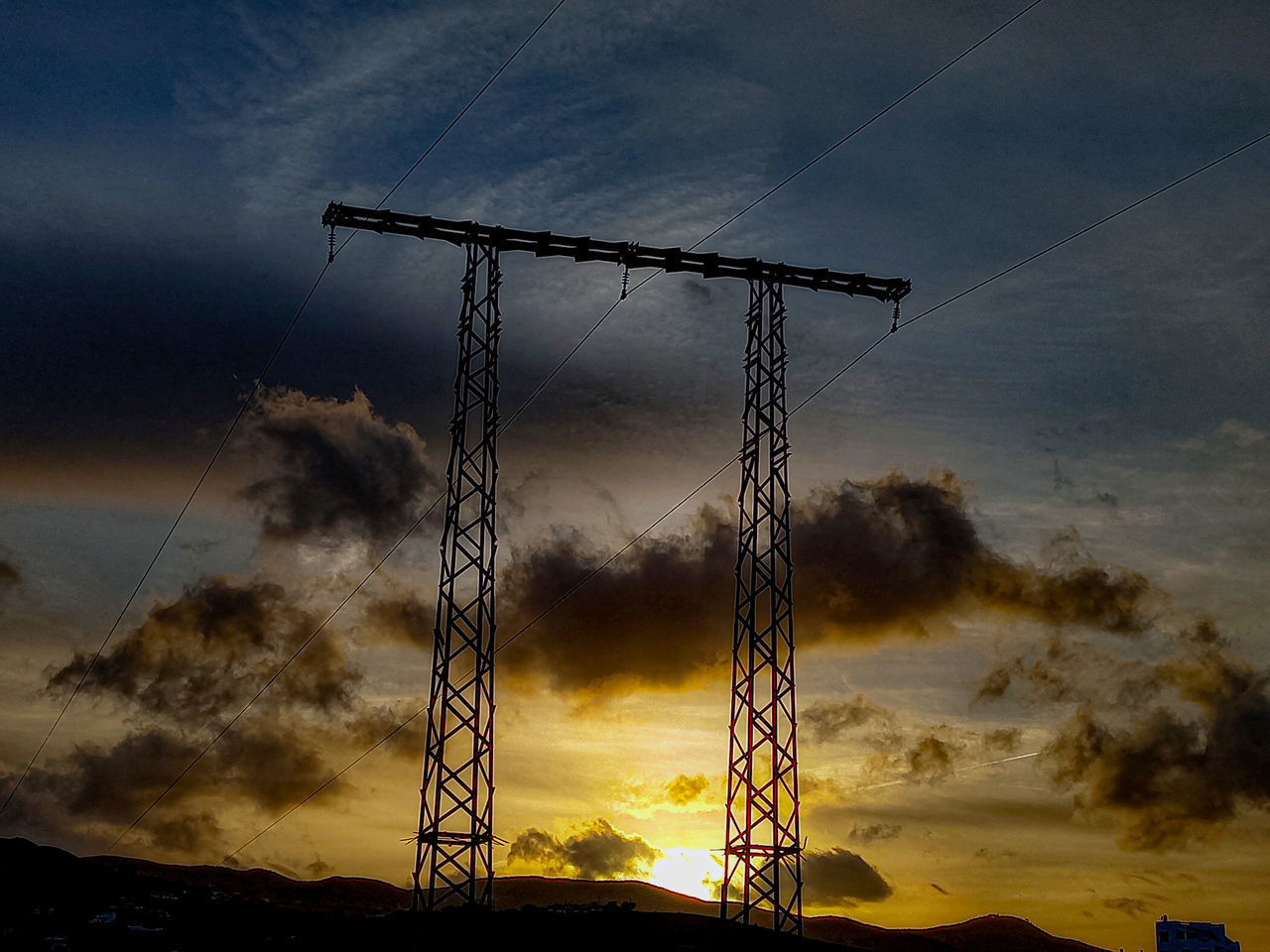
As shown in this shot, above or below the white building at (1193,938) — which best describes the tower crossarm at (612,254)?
above

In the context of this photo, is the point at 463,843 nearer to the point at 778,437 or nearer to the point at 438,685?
the point at 438,685

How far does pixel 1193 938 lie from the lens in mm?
166375

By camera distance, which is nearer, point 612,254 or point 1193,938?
point 612,254

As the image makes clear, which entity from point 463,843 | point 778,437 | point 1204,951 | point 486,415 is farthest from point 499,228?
point 1204,951

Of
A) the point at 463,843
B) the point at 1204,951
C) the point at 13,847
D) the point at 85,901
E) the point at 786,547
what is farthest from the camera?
the point at 1204,951

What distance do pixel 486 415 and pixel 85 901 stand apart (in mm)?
84620

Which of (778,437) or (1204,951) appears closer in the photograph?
(778,437)

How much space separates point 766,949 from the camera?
42.6m

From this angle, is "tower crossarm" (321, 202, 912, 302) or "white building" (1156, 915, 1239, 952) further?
"white building" (1156, 915, 1239, 952)

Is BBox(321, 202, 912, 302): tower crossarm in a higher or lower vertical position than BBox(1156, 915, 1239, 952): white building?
higher

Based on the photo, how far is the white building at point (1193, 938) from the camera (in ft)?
541

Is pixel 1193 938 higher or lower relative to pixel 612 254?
lower

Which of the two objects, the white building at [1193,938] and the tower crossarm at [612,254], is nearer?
the tower crossarm at [612,254]

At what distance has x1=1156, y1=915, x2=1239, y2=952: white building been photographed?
16488 centimetres
